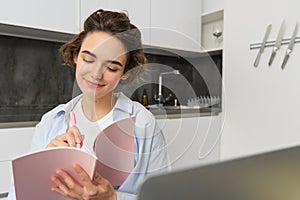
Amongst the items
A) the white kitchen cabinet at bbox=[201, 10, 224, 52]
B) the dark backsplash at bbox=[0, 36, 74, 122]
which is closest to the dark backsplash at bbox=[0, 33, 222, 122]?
the dark backsplash at bbox=[0, 36, 74, 122]

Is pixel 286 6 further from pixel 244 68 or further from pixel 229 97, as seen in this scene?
pixel 229 97

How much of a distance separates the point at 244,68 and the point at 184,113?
966 mm

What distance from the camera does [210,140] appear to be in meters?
1.17

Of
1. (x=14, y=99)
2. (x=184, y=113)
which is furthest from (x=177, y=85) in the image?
(x=14, y=99)

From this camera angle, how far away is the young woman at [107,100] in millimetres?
804

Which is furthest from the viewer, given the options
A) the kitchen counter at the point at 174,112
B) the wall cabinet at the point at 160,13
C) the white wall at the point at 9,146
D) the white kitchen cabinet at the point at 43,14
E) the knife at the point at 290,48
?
the wall cabinet at the point at 160,13

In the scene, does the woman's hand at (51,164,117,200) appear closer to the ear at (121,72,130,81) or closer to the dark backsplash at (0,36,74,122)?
the ear at (121,72,130,81)

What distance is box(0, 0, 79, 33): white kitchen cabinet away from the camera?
1453 mm

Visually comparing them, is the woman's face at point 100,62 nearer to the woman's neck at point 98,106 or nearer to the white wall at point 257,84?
the woman's neck at point 98,106

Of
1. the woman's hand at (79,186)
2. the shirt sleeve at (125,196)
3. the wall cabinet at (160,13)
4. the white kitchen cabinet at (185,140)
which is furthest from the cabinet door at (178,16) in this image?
the woman's hand at (79,186)

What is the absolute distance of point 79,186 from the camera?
621 mm

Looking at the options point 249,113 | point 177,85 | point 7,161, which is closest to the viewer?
point 177,85

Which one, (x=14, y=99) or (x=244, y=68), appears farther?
(x=244, y=68)

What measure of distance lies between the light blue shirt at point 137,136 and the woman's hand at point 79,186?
0.21 metres
